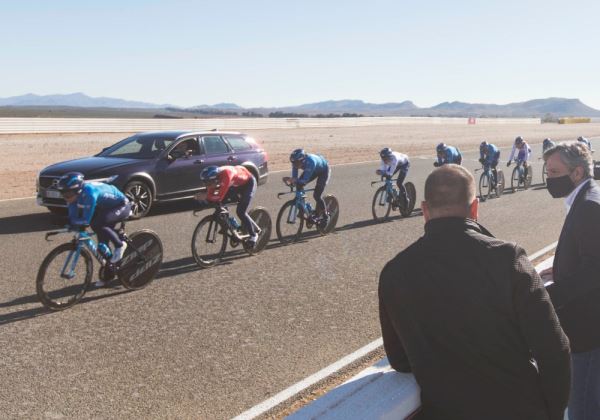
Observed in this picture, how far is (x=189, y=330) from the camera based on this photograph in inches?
239

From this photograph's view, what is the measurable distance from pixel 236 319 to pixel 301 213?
15.5ft

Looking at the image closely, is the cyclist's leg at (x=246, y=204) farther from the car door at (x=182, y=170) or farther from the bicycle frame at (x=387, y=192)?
the car door at (x=182, y=170)

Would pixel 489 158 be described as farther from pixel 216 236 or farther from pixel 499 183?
pixel 216 236

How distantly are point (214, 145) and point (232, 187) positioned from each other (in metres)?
5.41

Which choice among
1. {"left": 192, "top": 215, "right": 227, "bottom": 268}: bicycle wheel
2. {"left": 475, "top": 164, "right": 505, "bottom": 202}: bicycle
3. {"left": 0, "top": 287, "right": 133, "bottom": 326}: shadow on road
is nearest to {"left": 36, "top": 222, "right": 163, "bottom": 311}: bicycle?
{"left": 0, "top": 287, "right": 133, "bottom": 326}: shadow on road

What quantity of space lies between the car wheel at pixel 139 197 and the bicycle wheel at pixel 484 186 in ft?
28.4

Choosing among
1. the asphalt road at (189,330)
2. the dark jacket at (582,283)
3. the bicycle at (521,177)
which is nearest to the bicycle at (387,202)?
the asphalt road at (189,330)

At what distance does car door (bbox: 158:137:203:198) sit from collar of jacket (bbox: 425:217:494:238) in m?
11.2

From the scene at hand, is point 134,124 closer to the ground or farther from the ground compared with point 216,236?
farther from the ground

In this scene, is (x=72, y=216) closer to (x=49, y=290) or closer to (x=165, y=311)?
(x=49, y=290)

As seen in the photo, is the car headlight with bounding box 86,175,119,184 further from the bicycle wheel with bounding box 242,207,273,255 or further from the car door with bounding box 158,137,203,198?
the bicycle wheel with bounding box 242,207,273,255

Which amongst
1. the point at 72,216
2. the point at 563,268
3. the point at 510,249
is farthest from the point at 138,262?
the point at 510,249

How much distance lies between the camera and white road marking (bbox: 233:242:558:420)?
439 cm

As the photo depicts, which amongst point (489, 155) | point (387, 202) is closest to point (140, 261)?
point (387, 202)
